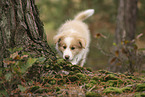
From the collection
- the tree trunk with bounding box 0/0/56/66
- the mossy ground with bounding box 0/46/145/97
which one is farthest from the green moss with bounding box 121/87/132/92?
the tree trunk with bounding box 0/0/56/66

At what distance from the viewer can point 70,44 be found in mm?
4387

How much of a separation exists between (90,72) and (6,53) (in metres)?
1.07

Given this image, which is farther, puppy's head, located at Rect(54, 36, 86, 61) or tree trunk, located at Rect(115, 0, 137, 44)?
tree trunk, located at Rect(115, 0, 137, 44)

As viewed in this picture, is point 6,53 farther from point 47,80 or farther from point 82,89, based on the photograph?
point 82,89

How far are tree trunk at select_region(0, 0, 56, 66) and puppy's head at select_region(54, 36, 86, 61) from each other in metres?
1.78

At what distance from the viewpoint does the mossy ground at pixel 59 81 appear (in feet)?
5.79

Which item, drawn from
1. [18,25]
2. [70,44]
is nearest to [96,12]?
[70,44]

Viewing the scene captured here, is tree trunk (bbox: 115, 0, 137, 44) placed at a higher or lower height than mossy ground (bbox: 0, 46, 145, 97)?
higher

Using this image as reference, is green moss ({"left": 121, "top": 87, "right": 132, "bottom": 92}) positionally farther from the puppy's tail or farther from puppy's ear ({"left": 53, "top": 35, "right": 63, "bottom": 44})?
the puppy's tail

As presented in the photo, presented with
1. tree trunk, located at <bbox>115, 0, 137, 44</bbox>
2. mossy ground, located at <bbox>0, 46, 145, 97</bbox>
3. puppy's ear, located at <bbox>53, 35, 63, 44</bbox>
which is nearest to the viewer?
mossy ground, located at <bbox>0, 46, 145, 97</bbox>

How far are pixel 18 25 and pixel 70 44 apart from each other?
221cm

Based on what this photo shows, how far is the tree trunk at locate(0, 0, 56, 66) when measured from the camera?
215 cm

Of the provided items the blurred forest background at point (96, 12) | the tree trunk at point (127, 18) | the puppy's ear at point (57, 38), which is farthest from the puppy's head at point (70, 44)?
the blurred forest background at point (96, 12)

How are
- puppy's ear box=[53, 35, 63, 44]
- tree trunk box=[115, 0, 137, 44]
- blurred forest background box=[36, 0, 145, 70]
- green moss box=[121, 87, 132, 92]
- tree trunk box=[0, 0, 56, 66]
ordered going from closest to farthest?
green moss box=[121, 87, 132, 92] < tree trunk box=[0, 0, 56, 66] < puppy's ear box=[53, 35, 63, 44] < tree trunk box=[115, 0, 137, 44] < blurred forest background box=[36, 0, 145, 70]
